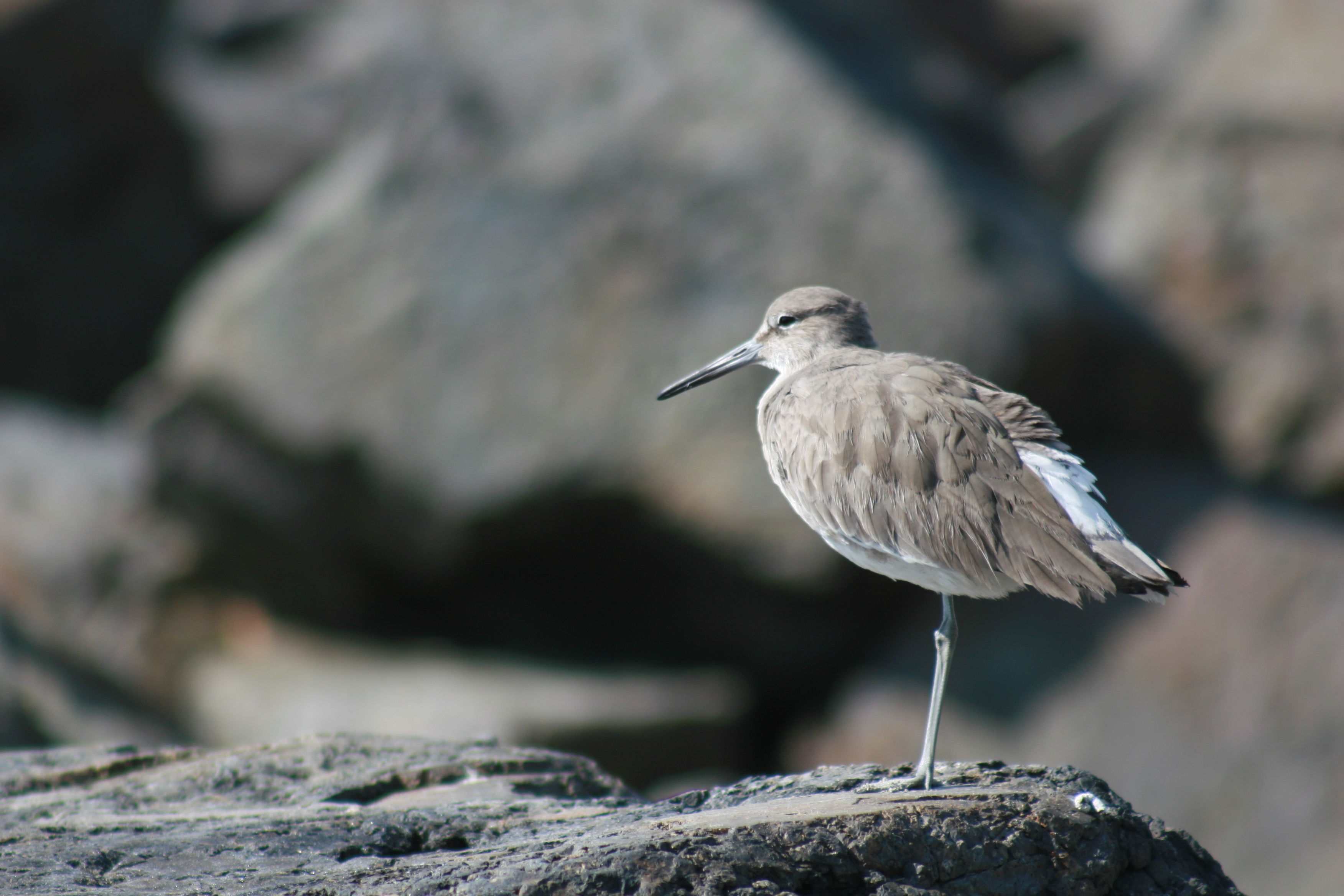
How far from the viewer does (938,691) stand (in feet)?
14.9

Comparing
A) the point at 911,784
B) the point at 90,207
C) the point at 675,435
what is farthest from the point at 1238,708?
the point at 90,207

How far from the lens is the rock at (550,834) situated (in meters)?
3.44

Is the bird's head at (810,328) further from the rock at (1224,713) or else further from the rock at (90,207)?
the rock at (90,207)

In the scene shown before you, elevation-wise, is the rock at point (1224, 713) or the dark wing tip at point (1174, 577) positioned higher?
the rock at point (1224, 713)

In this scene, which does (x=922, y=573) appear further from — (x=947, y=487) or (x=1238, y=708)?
(x=1238, y=708)

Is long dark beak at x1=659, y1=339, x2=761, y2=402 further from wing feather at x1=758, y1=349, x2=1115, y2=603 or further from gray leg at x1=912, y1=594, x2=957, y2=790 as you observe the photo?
gray leg at x1=912, y1=594, x2=957, y2=790

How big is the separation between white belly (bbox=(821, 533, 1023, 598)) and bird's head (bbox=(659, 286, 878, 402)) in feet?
4.10

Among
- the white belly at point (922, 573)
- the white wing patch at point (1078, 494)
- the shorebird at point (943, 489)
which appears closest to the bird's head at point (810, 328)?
the shorebird at point (943, 489)

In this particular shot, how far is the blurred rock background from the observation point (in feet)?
30.9

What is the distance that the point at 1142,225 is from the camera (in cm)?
1249

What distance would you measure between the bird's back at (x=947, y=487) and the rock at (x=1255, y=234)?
7.20 m

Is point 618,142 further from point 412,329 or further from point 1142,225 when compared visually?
point 1142,225

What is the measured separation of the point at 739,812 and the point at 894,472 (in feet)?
4.68

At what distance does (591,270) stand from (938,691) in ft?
19.7
